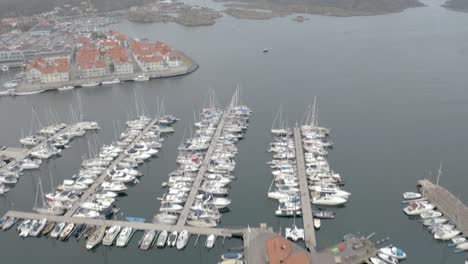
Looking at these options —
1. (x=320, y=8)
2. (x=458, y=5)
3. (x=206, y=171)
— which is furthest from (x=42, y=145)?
(x=458, y=5)

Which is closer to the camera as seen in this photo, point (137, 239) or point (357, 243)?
point (357, 243)

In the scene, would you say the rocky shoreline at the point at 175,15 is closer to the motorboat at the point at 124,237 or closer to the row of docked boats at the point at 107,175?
the row of docked boats at the point at 107,175

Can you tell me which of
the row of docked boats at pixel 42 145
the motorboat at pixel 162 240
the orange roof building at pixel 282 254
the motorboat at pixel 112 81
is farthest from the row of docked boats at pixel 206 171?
the motorboat at pixel 112 81

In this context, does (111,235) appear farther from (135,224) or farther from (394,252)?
(394,252)

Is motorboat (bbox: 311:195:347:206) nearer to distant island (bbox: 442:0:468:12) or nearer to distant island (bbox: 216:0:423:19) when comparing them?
distant island (bbox: 216:0:423:19)

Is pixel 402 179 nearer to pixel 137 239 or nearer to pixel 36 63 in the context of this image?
pixel 137 239

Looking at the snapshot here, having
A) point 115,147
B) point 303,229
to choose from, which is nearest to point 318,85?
point 115,147

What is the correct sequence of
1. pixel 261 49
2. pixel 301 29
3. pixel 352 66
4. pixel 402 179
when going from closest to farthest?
pixel 402 179 → pixel 352 66 → pixel 261 49 → pixel 301 29
